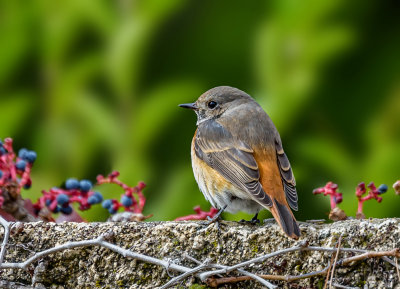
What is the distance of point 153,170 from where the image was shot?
3.18 m

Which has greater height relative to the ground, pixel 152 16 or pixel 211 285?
pixel 152 16

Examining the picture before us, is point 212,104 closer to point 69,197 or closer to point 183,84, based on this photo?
point 183,84

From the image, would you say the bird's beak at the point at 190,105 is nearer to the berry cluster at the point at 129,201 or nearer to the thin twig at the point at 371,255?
the berry cluster at the point at 129,201

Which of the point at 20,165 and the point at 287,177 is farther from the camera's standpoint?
the point at 287,177

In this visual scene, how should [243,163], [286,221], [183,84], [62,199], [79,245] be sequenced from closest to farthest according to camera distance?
[79,245], [286,221], [62,199], [243,163], [183,84]

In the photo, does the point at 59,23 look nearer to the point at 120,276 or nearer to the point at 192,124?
the point at 192,124

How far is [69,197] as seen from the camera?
2574 millimetres

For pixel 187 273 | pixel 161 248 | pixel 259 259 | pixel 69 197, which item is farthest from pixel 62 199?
pixel 259 259

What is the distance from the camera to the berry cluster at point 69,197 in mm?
2521

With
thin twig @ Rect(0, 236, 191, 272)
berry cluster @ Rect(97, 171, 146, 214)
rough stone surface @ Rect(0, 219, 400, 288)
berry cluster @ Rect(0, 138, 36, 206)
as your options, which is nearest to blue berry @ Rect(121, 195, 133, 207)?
berry cluster @ Rect(97, 171, 146, 214)

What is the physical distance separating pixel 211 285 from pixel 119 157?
1.28m

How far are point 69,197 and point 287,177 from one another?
2.46 feet

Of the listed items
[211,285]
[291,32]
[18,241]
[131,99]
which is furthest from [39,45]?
[211,285]

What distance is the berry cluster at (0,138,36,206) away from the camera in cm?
246
